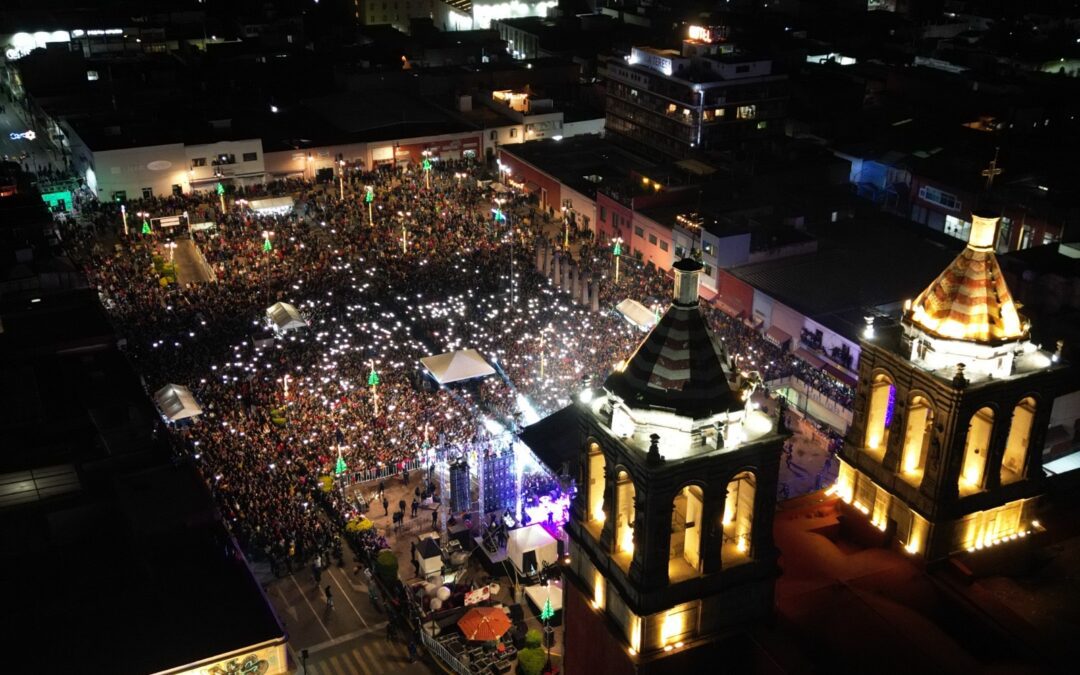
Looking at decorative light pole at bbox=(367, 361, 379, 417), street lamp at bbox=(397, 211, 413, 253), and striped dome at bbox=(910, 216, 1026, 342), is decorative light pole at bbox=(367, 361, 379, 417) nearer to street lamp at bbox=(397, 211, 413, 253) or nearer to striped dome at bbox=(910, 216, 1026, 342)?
street lamp at bbox=(397, 211, 413, 253)

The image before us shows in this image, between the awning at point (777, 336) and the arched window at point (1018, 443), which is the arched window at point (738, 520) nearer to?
the arched window at point (1018, 443)

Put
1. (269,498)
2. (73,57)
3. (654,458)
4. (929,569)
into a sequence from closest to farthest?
(654,458) < (929,569) < (269,498) < (73,57)

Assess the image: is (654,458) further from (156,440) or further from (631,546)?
(156,440)

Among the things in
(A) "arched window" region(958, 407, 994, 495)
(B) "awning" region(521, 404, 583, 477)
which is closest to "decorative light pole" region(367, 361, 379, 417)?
(B) "awning" region(521, 404, 583, 477)

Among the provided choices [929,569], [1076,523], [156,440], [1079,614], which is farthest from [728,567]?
[156,440]

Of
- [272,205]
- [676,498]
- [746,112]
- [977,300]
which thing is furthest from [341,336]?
[746,112]
